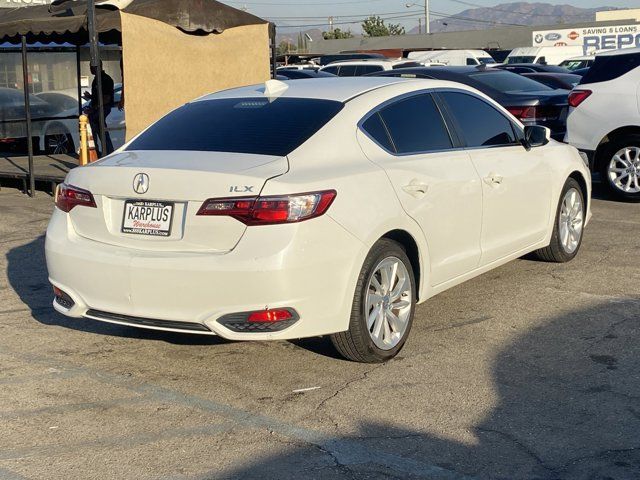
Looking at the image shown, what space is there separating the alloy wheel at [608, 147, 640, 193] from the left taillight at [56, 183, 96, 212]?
7861mm

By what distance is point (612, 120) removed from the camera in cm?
1166

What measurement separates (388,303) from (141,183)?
62.3 inches

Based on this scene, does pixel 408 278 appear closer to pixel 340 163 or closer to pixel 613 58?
pixel 340 163

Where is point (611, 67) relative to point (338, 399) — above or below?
above

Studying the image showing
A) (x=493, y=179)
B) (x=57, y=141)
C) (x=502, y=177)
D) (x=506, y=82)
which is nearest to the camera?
(x=493, y=179)

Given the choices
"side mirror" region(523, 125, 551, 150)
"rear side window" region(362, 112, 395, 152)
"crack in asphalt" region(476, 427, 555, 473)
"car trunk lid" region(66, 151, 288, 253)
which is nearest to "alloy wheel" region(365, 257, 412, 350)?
"rear side window" region(362, 112, 395, 152)

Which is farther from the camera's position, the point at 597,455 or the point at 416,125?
the point at 416,125

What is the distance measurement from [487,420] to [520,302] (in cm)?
240

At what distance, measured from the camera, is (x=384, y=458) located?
4.32m

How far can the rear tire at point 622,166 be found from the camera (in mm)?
11633

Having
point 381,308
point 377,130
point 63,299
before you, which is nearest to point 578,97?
point 377,130

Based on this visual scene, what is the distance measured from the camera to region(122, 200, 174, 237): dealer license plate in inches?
204

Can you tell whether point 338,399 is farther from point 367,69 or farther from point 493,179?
point 367,69

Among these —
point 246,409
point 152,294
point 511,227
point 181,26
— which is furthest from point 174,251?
point 181,26
